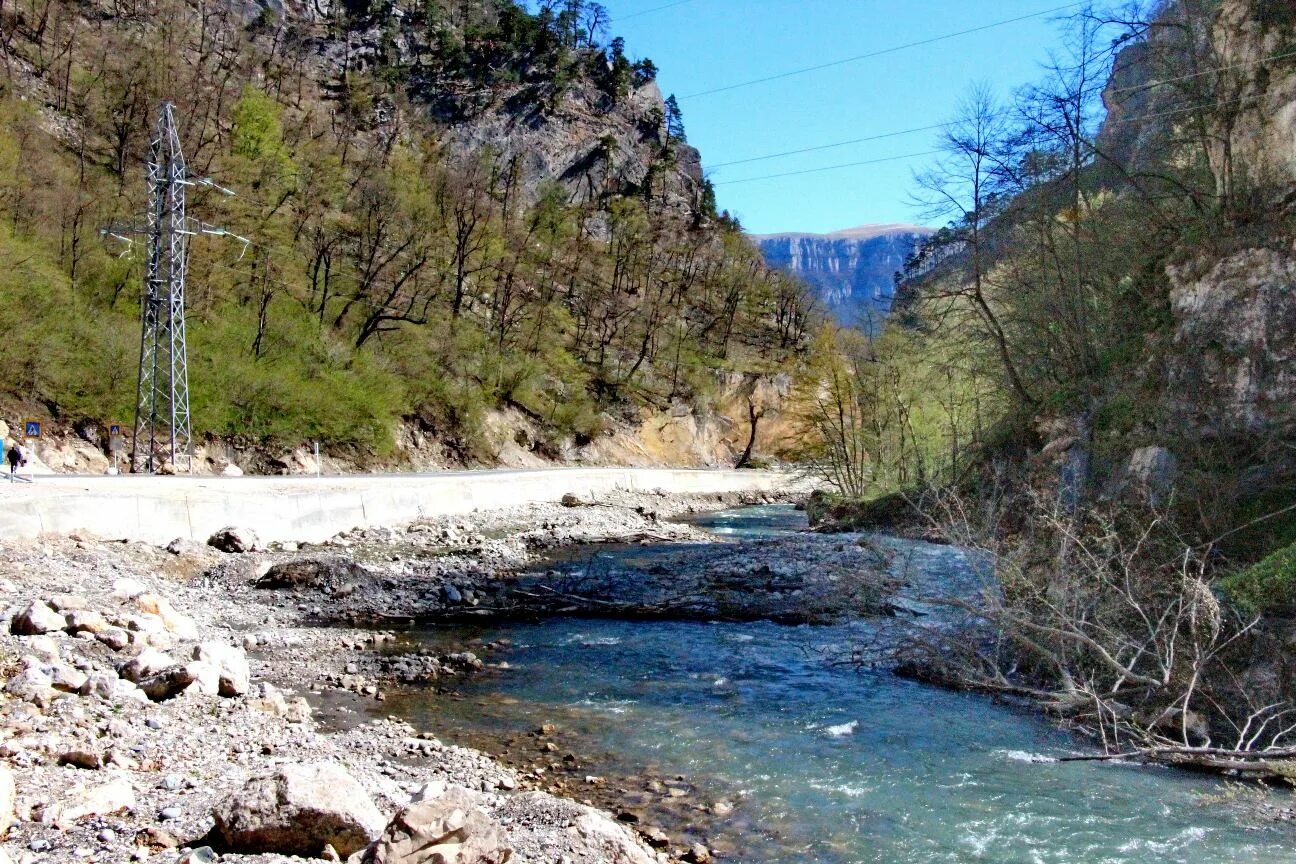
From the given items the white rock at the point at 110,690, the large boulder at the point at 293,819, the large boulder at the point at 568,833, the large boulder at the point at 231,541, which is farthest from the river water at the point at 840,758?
the large boulder at the point at 231,541

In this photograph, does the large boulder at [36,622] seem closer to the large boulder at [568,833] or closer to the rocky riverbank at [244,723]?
the rocky riverbank at [244,723]

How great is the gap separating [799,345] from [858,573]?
7048 centimetres

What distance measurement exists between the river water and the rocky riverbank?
91cm

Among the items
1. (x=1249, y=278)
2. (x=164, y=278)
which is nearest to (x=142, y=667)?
(x=1249, y=278)

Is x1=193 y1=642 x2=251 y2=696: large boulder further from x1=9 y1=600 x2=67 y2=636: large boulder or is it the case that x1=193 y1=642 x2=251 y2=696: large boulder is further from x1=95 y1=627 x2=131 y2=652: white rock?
x1=9 y1=600 x2=67 y2=636: large boulder

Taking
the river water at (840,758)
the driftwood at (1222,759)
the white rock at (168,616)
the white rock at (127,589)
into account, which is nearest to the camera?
the driftwood at (1222,759)

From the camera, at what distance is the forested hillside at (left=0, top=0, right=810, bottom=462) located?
1348 inches

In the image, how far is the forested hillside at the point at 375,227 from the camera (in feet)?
112

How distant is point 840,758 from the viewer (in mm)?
8531

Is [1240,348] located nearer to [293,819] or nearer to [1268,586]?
[1268,586]

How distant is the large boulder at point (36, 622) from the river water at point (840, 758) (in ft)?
10.9

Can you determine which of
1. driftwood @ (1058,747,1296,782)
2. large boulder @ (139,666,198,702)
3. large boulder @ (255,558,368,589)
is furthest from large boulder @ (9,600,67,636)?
driftwood @ (1058,747,1296,782)

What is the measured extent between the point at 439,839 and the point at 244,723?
3.69m

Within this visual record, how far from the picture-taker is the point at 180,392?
103 feet
